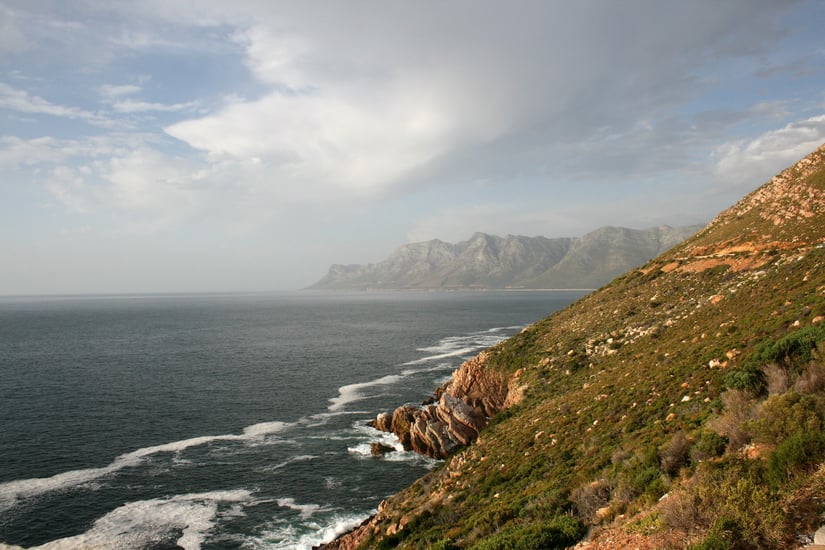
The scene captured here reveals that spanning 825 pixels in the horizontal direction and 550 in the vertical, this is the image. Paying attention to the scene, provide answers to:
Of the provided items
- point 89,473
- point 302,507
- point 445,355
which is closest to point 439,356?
point 445,355

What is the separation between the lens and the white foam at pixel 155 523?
1184 inches

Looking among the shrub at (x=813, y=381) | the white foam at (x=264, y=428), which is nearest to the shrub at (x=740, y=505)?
the shrub at (x=813, y=381)

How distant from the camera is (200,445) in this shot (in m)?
47.3

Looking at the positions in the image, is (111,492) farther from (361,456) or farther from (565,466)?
(565,466)

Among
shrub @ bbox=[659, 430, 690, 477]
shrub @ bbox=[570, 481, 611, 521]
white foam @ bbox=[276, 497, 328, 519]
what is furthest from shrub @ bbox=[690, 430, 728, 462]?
white foam @ bbox=[276, 497, 328, 519]

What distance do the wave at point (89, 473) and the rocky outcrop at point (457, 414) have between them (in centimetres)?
1541

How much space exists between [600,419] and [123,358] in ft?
331

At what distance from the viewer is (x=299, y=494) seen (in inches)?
1448

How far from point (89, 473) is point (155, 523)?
1291 centimetres

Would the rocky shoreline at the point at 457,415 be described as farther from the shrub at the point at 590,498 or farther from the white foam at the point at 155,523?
the shrub at the point at 590,498

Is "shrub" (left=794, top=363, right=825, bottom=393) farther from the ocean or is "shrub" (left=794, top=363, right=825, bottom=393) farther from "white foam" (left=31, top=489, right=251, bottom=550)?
"white foam" (left=31, top=489, right=251, bottom=550)

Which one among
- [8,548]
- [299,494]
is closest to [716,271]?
[299,494]

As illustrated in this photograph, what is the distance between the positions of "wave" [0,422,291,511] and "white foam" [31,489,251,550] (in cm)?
785

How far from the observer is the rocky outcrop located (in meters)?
42.5
